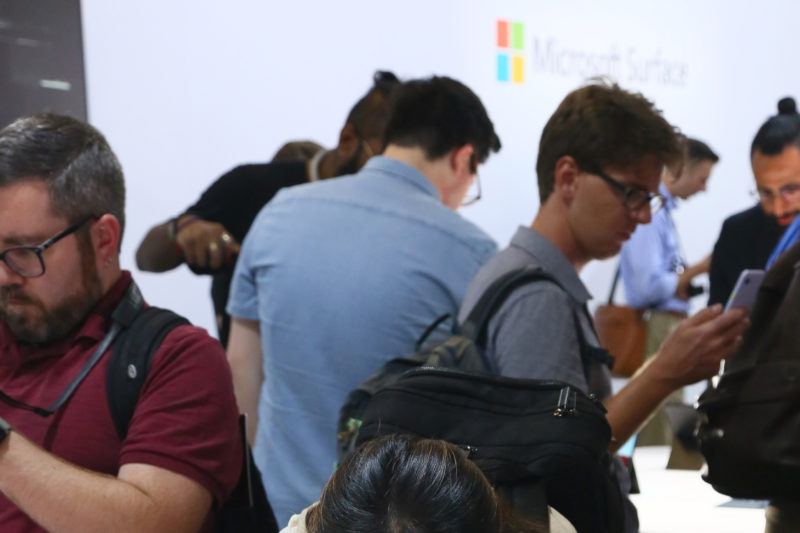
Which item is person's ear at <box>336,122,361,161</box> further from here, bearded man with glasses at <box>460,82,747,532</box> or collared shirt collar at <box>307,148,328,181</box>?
bearded man with glasses at <box>460,82,747,532</box>

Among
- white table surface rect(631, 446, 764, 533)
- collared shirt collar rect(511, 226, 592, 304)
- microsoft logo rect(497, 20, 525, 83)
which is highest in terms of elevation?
microsoft logo rect(497, 20, 525, 83)

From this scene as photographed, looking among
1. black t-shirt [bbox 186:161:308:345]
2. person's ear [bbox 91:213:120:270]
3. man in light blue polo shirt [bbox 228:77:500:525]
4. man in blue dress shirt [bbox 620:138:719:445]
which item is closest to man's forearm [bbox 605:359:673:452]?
man in light blue polo shirt [bbox 228:77:500:525]

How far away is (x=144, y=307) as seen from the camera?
1.72 m

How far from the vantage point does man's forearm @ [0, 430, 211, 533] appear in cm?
148

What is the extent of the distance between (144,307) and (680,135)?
978 millimetres

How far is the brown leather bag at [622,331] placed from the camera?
16.3ft

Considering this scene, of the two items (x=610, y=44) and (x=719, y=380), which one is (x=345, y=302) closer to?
(x=719, y=380)

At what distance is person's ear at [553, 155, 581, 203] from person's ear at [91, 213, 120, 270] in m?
0.73

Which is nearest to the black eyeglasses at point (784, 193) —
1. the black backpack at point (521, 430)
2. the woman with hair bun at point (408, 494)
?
the black backpack at point (521, 430)

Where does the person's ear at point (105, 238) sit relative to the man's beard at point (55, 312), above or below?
above

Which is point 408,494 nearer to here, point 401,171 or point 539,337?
point 539,337

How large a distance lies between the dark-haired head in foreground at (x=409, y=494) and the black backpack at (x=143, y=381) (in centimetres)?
65

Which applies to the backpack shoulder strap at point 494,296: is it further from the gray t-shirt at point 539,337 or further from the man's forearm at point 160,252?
the man's forearm at point 160,252

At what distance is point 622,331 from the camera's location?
5012 mm
